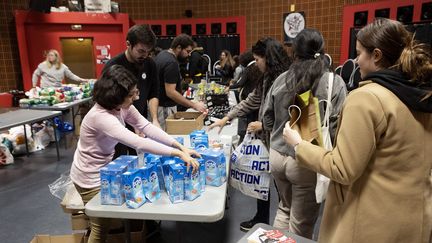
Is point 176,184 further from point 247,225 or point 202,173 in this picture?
point 247,225

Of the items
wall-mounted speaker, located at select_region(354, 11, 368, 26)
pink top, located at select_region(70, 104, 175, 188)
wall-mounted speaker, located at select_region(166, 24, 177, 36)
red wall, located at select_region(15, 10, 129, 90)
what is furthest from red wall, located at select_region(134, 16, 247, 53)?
pink top, located at select_region(70, 104, 175, 188)

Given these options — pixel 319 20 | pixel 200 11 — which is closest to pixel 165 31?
pixel 200 11

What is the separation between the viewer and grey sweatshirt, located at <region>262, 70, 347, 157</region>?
1.79 meters

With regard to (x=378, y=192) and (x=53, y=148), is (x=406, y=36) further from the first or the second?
(x=53, y=148)

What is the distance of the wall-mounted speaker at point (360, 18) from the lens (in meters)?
6.53

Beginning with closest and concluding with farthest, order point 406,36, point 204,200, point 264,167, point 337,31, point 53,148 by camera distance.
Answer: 1. point 406,36
2. point 204,200
3. point 264,167
4. point 53,148
5. point 337,31

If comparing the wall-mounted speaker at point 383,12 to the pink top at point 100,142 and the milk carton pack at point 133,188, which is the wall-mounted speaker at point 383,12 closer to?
the pink top at point 100,142

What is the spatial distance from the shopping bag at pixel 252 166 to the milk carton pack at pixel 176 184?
82cm

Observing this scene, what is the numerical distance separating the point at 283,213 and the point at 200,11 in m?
8.07

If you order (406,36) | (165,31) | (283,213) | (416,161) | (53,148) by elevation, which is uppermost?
(165,31)

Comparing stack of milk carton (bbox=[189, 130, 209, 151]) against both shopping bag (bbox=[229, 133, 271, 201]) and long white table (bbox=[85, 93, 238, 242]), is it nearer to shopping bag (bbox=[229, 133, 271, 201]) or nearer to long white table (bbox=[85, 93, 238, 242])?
shopping bag (bbox=[229, 133, 271, 201])

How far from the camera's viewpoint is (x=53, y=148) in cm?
529

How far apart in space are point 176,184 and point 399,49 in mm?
1097

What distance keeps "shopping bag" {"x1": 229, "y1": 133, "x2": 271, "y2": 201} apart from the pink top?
594 millimetres
